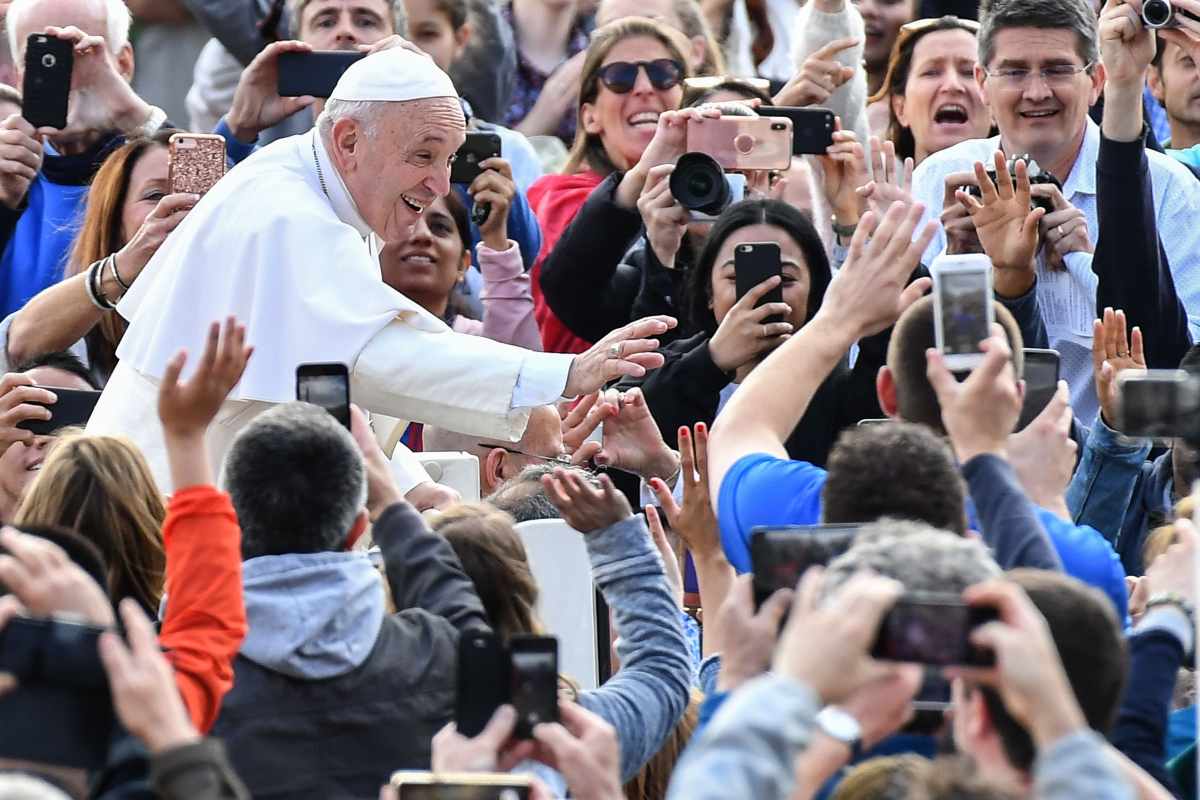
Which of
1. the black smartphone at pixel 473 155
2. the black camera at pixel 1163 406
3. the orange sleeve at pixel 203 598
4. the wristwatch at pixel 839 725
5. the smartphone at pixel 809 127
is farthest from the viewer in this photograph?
the black smartphone at pixel 473 155

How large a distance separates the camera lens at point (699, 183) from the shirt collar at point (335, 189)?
3.72ft

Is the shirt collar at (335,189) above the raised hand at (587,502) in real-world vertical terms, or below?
above

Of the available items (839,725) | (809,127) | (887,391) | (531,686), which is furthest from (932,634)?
(809,127)

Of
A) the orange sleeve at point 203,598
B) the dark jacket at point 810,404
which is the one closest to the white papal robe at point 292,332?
the dark jacket at point 810,404

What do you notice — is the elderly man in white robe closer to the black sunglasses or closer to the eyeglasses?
the black sunglasses

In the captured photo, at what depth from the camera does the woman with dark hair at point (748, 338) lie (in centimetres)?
650

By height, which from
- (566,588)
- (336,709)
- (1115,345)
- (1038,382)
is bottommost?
(566,588)

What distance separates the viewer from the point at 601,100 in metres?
8.21

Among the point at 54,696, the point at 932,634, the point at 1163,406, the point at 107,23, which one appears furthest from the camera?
→ the point at 107,23

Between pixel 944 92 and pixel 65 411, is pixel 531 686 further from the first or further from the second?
pixel 944 92

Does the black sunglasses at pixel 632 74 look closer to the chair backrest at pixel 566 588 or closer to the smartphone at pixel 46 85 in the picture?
the smartphone at pixel 46 85

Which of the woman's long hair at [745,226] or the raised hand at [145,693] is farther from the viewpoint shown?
the woman's long hair at [745,226]

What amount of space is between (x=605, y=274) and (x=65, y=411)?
6.13ft

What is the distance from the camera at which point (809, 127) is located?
7453 mm
